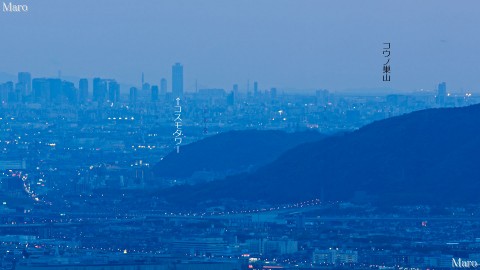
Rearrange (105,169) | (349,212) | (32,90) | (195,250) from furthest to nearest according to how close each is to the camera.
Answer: (32,90) → (105,169) → (349,212) → (195,250)

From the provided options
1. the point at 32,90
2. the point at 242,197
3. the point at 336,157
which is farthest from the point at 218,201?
the point at 32,90

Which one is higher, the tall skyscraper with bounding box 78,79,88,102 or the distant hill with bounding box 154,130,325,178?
the tall skyscraper with bounding box 78,79,88,102

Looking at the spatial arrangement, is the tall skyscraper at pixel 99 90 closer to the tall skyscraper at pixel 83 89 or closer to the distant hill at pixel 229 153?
the tall skyscraper at pixel 83 89

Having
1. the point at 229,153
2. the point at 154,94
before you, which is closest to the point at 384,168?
the point at 229,153

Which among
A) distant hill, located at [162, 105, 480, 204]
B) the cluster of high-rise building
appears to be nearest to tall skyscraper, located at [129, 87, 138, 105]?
the cluster of high-rise building

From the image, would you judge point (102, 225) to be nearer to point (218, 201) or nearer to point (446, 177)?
point (218, 201)

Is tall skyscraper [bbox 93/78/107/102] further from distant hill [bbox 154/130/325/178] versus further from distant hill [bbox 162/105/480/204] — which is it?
distant hill [bbox 162/105/480/204]

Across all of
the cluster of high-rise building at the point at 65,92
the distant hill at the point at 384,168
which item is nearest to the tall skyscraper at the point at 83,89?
the cluster of high-rise building at the point at 65,92

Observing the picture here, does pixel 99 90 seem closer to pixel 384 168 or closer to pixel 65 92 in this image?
pixel 65 92
